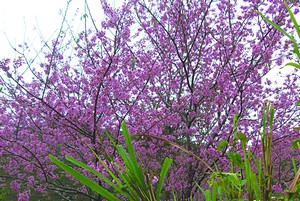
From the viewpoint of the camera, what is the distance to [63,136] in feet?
19.4

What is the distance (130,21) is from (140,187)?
18.1 feet

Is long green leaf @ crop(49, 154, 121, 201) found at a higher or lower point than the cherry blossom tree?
lower

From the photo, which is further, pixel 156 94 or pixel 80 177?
pixel 156 94

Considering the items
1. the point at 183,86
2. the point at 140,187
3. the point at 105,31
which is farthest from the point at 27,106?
the point at 140,187

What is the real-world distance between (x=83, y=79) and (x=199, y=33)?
2346mm

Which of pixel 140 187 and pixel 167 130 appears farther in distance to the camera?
pixel 167 130

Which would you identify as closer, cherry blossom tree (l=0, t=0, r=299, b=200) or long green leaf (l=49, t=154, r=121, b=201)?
long green leaf (l=49, t=154, r=121, b=201)

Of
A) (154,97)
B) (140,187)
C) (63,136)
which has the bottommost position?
(140,187)

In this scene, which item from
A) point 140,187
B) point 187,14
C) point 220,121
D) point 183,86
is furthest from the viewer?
point 183,86

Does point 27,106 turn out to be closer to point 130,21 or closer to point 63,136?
point 63,136

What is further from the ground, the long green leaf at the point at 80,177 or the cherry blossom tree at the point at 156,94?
the cherry blossom tree at the point at 156,94

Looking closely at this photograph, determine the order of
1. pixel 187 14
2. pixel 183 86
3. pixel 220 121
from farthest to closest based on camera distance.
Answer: pixel 183 86
pixel 187 14
pixel 220 121

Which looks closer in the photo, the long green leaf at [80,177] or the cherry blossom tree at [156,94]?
the long green leaf at [80,177]

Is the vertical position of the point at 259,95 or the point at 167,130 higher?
the point at 259,95
